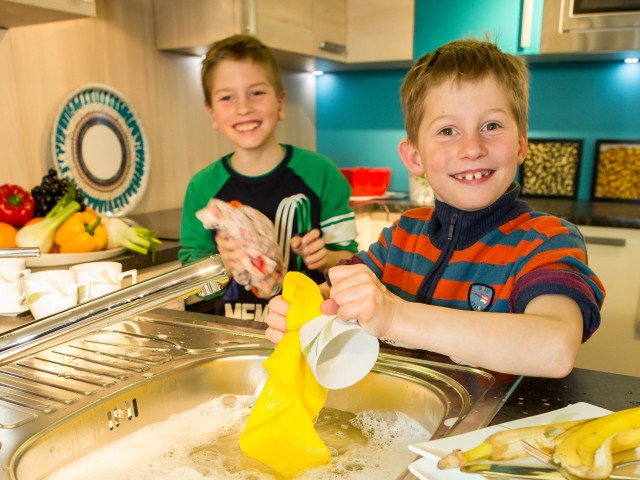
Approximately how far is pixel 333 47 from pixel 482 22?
696 mm

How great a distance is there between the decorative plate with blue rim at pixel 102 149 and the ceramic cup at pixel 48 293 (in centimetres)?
103

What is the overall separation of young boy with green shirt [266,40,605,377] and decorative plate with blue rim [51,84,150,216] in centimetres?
129

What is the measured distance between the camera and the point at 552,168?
2.72 meters

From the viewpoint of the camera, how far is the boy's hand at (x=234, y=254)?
1115 millimetres

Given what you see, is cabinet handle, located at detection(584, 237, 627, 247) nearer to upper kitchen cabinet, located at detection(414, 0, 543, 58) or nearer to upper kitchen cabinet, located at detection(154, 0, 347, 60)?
upper kitchen cabinet, located at detection(414, 0, 543, 58)

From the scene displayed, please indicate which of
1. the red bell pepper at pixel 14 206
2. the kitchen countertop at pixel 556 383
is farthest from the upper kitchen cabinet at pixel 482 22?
the red bell pepper at pixel 14 206

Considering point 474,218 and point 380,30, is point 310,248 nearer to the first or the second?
point 474,218


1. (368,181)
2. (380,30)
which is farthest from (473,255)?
(380,30)

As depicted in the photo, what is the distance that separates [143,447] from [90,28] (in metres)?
1.76

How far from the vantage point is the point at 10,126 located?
1.78m

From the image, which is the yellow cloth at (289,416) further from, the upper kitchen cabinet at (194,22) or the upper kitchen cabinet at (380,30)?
the upper kitchen cabinet at (380,30)

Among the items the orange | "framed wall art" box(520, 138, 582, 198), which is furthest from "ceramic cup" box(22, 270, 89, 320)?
"framed wall art" box(520, 138, 582, 198)

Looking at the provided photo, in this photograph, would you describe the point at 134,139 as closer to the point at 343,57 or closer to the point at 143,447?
the point at 343,57

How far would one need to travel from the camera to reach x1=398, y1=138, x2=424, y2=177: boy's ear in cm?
105
